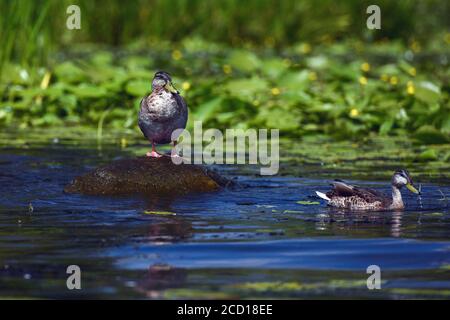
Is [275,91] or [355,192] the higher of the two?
[275,91]

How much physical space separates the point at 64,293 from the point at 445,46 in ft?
78.3

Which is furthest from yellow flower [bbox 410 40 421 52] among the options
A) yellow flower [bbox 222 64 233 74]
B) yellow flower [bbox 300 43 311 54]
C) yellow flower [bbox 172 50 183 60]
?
yellow flower [bbox 222 64 233 74]

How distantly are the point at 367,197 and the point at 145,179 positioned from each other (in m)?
1.92

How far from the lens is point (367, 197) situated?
27.6 feet

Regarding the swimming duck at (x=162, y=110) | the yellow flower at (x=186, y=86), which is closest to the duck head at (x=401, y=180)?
the swimming duck at (x=162, y=110)

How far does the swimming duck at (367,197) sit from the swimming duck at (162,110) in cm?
159

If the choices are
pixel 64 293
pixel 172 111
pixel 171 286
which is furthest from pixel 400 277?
pixel 172 111

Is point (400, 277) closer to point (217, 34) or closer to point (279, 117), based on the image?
point (279, 117)

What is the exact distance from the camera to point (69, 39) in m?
25.9

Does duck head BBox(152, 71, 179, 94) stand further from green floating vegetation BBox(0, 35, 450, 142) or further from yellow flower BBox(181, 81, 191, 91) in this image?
yellow flower BBox(181, 81, 191, 91)

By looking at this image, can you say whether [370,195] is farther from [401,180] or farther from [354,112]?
[354,112]

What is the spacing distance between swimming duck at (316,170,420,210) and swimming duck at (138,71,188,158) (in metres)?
1.59

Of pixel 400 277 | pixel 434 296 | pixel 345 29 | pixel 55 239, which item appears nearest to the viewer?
pixel 434 296

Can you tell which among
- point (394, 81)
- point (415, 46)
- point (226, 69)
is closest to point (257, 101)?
point (394, 81)
